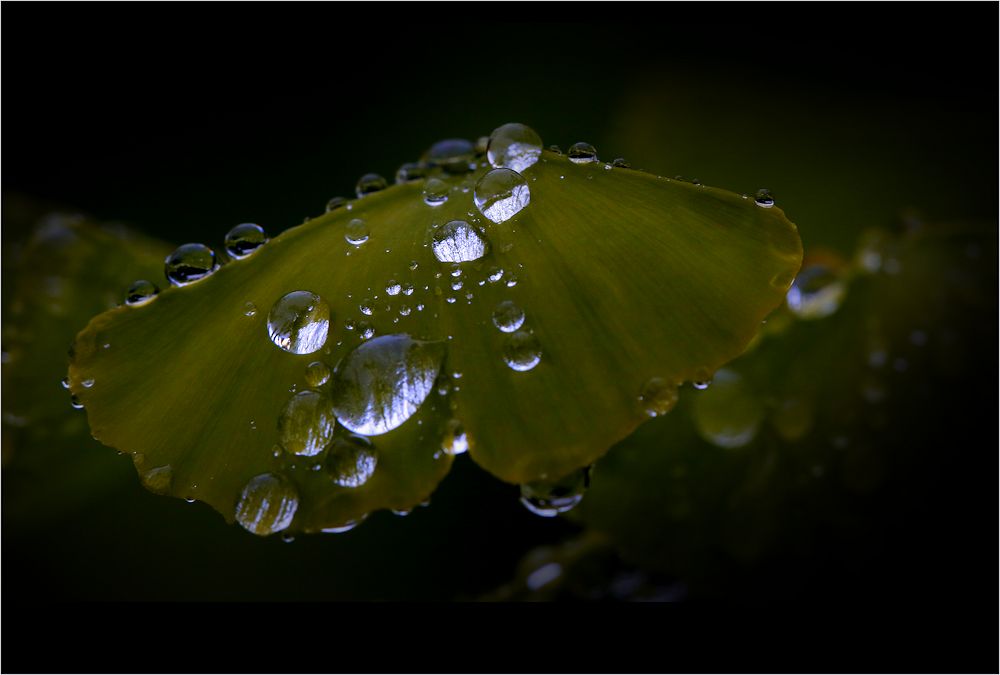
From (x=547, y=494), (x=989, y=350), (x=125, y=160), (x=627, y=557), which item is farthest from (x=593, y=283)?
(x=125, y=160)

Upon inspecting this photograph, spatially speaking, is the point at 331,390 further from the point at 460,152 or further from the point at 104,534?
the point at 104,534

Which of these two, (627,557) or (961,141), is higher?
(961,141)

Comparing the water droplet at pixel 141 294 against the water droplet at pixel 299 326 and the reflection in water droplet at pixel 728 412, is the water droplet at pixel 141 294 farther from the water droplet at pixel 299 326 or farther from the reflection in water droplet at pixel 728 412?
the reflection in water droplet at pixel 728 412

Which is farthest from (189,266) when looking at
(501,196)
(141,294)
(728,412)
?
(728,412)

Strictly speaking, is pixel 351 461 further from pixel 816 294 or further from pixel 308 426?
pixel 816 294

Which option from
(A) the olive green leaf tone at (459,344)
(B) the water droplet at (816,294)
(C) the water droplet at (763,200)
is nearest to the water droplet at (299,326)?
(A) the olive green leaf tone at (459,344)

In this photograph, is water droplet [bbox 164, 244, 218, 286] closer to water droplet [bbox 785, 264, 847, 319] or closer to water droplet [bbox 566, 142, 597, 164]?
water droplet [bbox 566, 142, 597, 164]

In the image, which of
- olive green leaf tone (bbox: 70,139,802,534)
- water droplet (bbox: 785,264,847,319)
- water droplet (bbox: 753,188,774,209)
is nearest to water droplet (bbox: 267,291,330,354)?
olive green leaf tone (bbox: 70,139,802,534)

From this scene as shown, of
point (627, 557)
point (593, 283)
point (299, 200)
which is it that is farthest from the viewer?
point (299, 200)
